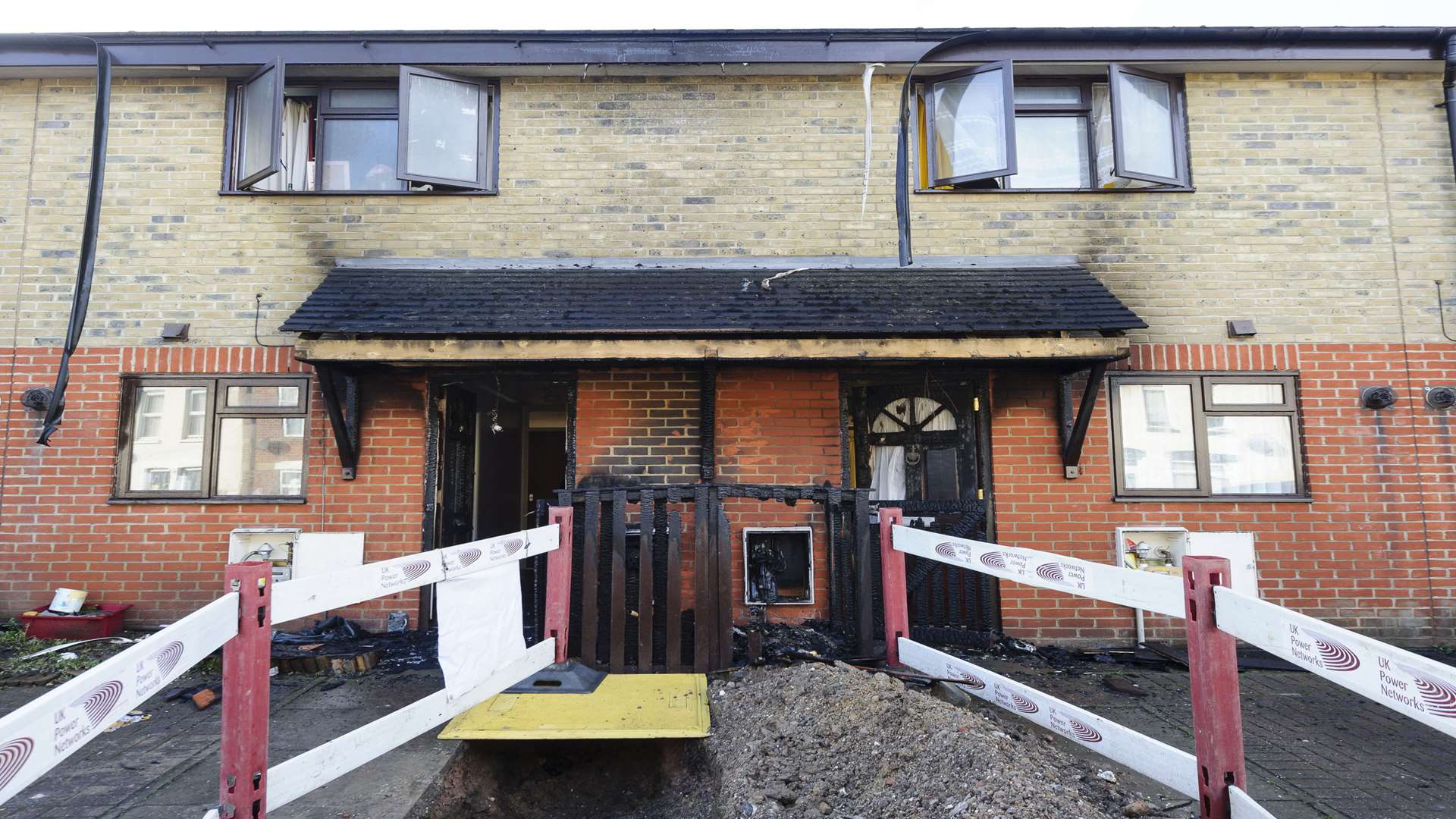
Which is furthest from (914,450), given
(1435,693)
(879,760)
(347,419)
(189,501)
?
(189,501)

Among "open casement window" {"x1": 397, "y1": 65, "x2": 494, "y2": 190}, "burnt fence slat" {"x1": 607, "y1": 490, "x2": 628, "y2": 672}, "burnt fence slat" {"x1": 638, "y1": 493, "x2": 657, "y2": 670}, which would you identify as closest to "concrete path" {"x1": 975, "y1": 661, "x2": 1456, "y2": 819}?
"burnt fence slat" {"x1": 638, "y1": 493, "x2": 657, "y2": 670}

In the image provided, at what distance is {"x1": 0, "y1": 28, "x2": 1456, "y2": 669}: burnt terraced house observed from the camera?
20.1ft

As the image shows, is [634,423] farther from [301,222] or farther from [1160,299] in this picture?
[1160,299]

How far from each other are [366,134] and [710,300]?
3766mm

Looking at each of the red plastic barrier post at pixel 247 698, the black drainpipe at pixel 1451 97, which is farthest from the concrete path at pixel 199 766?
the black drainpipe at pixel 1451 97

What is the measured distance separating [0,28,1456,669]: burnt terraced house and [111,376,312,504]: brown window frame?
0.12 feet

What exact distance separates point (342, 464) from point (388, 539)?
76 cm

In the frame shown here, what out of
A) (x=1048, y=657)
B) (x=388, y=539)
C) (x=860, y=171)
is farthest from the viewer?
(x=860, y=171)

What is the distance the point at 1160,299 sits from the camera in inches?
253

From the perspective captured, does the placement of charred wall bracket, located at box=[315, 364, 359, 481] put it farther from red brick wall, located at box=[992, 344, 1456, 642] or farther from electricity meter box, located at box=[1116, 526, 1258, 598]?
electricity meter box, located at box=[1116, 526, 1258, 598]

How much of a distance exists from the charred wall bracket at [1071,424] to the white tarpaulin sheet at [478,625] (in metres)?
4.61

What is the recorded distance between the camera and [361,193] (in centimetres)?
652

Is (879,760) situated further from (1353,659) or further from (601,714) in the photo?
(1353,659)

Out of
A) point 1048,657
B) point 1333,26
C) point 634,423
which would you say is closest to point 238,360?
point 634,423
